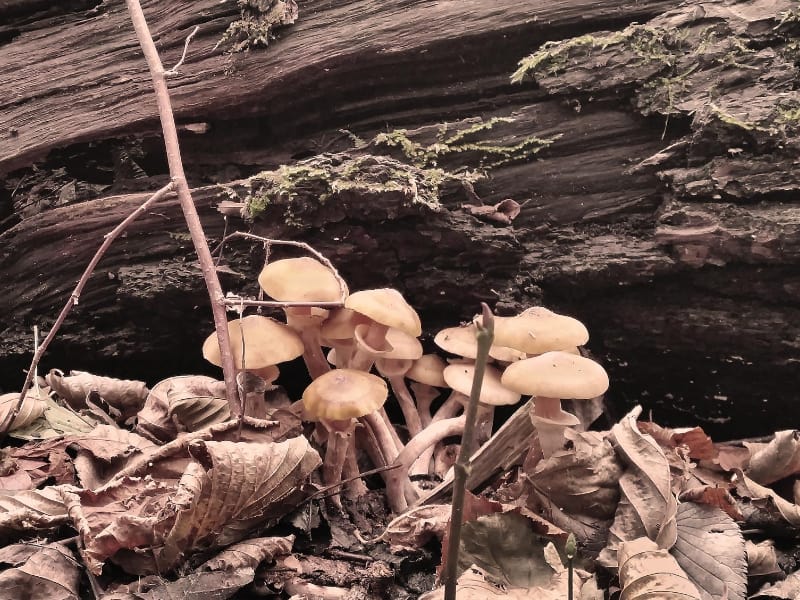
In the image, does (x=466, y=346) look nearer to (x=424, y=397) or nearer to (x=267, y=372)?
(x=424, y=397)

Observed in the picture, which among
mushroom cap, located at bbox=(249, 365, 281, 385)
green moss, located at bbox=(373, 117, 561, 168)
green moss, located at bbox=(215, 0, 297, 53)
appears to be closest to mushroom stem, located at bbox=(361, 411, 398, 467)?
mushroom cap, located at bbox=(249, 365, 281, 385)

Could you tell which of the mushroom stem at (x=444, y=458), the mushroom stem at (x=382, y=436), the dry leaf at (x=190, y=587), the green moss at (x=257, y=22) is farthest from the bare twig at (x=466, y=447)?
the green moss at (x=257, y=22)

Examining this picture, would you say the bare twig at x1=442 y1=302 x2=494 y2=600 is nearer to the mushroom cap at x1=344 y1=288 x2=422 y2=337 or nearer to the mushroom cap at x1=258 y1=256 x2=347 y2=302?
the mushroom cap at x1=344 y1=288 x2=422 y2=337

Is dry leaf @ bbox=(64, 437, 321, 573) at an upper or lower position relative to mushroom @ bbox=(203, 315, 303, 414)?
lower

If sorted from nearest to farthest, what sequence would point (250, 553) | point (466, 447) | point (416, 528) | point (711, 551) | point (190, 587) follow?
point (466, 447) → point (190, 587) → point (250, 553) → point (711, 551) → point (416, 528)

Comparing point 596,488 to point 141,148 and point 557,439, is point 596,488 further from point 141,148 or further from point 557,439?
point 141,148

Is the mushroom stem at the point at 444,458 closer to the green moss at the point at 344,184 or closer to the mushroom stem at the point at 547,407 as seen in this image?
the mushroom stem at the point at 547,407

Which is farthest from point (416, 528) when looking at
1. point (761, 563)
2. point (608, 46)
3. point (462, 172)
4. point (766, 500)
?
point (608, 46)

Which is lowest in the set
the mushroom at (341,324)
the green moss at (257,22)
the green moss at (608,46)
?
the mushroom at (341,324)
